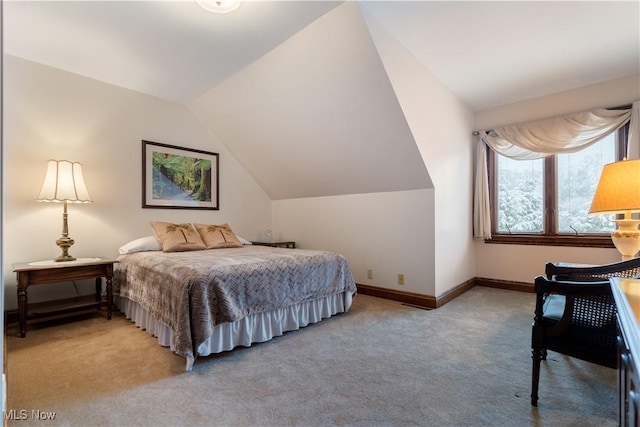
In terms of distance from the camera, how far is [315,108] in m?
3.28

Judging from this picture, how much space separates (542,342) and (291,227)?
374 centimetres

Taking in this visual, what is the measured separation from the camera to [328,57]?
8.93ft

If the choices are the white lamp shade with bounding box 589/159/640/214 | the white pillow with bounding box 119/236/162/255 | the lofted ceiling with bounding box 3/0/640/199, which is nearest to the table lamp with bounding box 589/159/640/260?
the white lamp shade with bounding box 589/159/640/214

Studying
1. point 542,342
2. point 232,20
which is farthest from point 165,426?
point 232,20

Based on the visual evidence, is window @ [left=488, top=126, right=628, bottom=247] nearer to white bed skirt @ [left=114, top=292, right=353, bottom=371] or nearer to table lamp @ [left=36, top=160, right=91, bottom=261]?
white bed skirt @ [left=114, top=292, right=353, bottom=371]

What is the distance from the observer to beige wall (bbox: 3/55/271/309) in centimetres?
286

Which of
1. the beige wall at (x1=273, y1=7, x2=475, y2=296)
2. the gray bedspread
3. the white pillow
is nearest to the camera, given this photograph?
the gray bedspread

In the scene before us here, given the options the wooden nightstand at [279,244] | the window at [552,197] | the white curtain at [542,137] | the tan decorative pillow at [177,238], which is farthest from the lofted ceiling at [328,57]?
the tan decorative pillow at [177,238]

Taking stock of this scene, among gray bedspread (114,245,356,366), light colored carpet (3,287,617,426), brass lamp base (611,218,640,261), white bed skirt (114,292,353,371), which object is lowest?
light colored carpet (3,287,617,426)

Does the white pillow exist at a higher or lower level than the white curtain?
lower

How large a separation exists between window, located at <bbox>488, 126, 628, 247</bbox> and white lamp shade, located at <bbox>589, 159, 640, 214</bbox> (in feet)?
6.21

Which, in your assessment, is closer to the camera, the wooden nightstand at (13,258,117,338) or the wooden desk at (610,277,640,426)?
the wooden desk at (610,277,640,426)

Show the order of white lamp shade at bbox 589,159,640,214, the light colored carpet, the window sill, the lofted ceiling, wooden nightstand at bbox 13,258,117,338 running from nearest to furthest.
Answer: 1. the light colored carpet
2. white lamp shade at bbox 589,159,640,214
3. the lofted ceiling
4. wooden nightstand at bbox 13,258,117,338
5. the window sill

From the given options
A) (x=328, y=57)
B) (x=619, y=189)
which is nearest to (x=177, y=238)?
(x=328, y=57)
